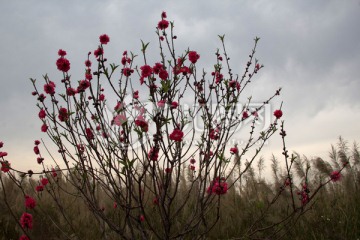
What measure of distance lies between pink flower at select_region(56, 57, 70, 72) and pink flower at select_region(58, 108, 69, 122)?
0.44 metres

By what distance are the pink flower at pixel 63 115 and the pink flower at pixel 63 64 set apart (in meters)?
0.44

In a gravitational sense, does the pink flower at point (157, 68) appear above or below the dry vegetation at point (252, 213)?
above

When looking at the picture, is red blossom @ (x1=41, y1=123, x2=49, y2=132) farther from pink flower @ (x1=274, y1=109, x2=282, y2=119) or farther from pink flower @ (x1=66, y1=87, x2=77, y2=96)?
pink flower @ (x1=274, y1=109, x2=282, y2=119)

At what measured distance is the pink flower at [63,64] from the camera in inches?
138

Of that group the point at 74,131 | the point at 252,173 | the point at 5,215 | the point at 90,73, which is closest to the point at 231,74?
the point at 90,73

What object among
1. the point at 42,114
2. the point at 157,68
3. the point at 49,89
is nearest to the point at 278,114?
the point at 157,68

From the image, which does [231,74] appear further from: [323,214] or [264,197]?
[264,197]

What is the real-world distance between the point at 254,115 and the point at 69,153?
7.54 ft

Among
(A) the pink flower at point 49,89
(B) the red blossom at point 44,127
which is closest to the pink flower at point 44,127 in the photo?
(B) the red blossom at point 44,127

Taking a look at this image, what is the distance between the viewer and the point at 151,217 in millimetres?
5742

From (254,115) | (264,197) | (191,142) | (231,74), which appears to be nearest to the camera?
(191,142)

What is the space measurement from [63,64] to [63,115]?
533 millimetres

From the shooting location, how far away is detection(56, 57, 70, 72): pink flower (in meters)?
3.52

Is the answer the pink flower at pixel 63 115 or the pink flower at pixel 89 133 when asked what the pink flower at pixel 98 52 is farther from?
the pink flower at pixel 89 133
